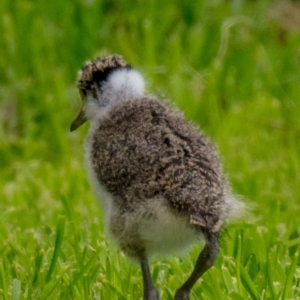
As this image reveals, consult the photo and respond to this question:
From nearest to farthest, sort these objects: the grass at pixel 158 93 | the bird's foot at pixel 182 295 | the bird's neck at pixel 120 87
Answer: the bird's foot at pixel 182 295, the grass at pixel 158 93, the bird's neck at pixel 120 87

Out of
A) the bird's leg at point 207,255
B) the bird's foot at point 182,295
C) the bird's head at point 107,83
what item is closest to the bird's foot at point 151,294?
the bird's foot at point 182,295

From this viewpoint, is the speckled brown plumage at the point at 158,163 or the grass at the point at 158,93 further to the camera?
the grass at the point at 158,93

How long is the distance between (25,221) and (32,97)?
282 cm

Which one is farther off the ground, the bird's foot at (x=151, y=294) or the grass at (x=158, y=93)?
the grass at (x=158, y=93)

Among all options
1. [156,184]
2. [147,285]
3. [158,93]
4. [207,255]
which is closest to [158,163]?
[156,184]

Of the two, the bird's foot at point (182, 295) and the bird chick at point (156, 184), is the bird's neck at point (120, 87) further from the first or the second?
the bird's foot at point (182, 295)

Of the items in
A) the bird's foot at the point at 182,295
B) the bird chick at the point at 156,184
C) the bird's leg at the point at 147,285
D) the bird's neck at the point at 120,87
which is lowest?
the bird's foot at the point at 182,295

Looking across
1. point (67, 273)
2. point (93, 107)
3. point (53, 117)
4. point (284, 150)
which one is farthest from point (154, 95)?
point (53, 117)

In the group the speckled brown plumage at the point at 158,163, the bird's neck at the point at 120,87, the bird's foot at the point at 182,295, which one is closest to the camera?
the speckled brown plumage at the point at 158,163

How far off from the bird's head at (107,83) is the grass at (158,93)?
0.64 metres

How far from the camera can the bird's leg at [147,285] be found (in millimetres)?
4379

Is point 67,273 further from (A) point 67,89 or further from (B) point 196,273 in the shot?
(A) point 67,89

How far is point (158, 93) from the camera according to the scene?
17.8 feet

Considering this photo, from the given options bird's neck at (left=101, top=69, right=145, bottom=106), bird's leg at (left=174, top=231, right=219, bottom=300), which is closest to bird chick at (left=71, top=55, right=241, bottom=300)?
bird's leg at (left=174, top=231, right=219, bottom=300)
